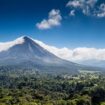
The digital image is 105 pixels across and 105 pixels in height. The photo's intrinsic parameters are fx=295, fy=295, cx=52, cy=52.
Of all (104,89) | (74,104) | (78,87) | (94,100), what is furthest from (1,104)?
(78,87)

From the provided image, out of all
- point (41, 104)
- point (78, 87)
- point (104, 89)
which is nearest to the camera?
point (41, 104)

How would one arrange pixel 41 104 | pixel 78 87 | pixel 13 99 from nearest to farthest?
1. pixel 41 104
2. pixel 13 99
3. pixel 78 87

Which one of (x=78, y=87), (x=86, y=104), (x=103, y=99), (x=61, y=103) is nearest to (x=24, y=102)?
(x=61, y=103)

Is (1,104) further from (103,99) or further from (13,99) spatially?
(103,99)

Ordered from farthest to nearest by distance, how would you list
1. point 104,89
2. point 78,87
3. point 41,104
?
point 78,87 → point 104,89 → point 41,104

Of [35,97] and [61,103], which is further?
[35,97]

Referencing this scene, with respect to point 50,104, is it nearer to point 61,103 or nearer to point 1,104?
point 61,103

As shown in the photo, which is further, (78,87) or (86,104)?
(78,87)

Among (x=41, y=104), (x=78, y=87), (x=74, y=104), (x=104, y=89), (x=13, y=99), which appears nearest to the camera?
(x=74, y=104)

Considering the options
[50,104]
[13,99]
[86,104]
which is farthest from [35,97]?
[86,104]
